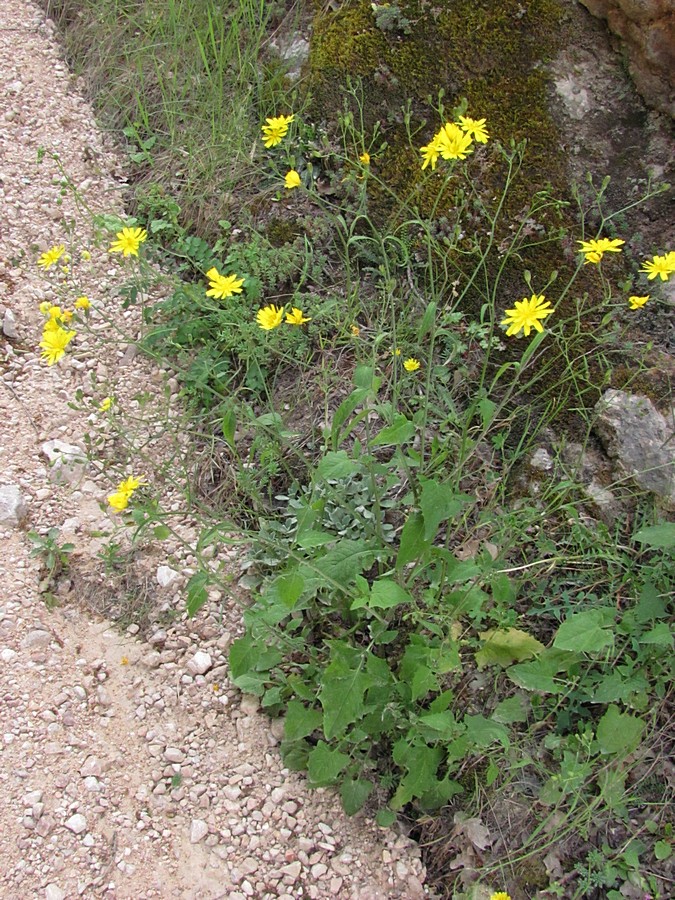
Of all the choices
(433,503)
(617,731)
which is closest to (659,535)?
(617,731)

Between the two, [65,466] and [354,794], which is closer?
[354,794]

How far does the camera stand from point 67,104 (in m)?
3.80

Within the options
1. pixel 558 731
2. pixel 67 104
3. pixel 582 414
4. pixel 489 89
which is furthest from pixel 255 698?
pixel 67 104

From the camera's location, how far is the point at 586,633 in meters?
1.75

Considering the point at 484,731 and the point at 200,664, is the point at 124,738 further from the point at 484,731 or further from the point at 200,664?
the point at 484,731

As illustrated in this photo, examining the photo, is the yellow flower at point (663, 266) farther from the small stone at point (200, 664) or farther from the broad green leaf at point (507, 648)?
the small stone at point (200, 664)

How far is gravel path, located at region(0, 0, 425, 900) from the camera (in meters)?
1.86

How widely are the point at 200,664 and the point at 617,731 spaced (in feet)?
3.66

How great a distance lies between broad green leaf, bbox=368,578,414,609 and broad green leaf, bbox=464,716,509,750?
13.8 inches

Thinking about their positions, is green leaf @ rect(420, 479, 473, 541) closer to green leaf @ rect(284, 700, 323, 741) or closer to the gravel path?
green leaf @ rect(284, 700, 323, 741)

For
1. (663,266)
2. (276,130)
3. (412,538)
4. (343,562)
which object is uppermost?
(663,266)

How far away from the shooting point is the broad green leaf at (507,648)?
197 cm

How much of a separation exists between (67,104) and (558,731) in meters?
3.58

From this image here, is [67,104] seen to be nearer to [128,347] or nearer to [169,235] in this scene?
[169,235]
